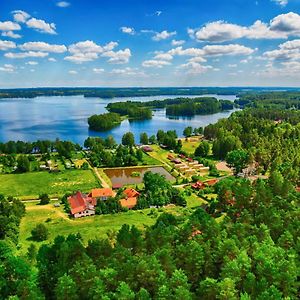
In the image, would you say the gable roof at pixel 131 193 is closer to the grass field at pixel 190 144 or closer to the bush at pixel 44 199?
the bush at pixel 44 199

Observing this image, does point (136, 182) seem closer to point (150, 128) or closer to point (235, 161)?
point (235, 161)

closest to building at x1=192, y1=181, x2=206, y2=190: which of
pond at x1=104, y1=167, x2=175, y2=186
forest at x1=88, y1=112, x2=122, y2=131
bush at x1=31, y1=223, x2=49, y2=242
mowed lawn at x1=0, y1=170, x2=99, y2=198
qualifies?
pond at x1=104, y1=167, x2=175, y2=186

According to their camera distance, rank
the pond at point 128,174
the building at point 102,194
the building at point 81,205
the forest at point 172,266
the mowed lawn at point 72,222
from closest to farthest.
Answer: the forest at point 172,266 < the mowed lawn at point 72,222 < the building at point 81,205 < the building at point 102,194 < the pond at point 128,174

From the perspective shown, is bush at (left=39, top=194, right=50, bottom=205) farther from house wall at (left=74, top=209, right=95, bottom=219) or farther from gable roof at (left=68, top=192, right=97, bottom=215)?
house wall at (left=74, top=209, right=95, bottom=219)

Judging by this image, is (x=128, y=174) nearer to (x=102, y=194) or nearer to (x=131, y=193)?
(x=131, y=193)

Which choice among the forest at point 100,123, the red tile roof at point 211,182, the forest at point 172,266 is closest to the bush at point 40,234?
the forest at point 172,266

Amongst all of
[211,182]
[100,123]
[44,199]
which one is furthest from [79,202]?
[100,123]
